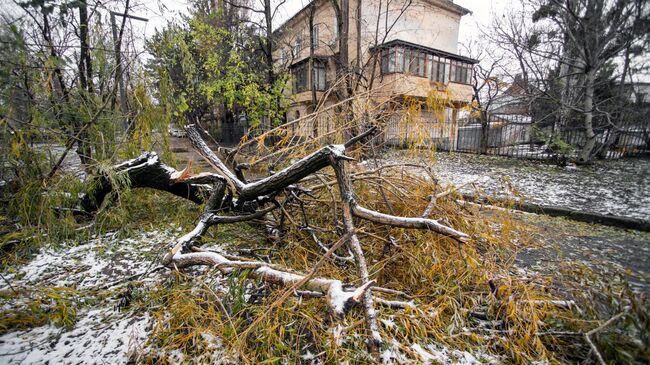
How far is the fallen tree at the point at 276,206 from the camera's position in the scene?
1.40m

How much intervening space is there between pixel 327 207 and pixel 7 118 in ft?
9.26

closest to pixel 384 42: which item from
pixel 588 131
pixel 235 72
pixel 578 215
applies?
pixel 235 72

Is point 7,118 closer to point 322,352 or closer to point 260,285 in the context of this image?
point 260,285

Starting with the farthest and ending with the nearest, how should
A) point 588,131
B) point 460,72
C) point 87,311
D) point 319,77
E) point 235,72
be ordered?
1. point 319,77
2. point 460,72
3. point 235,72
4. point 588,131
5. point 87,311

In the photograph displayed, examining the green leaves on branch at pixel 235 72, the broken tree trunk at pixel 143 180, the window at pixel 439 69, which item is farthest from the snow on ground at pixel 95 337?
the window at pixel 439 69

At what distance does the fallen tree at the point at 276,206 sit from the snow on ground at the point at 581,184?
55.8 inches

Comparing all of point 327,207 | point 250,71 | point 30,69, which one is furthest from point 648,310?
point 250,71

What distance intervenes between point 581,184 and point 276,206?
5940 mm

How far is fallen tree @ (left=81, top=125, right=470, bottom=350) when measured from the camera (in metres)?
1.40

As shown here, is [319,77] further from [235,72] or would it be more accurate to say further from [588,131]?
[588,131]

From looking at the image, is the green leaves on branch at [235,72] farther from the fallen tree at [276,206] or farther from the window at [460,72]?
the window at [460,72]

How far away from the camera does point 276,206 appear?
2668 mm

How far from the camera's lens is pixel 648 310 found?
1.12m

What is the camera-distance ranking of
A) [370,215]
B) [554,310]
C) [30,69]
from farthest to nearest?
[30,69] < [370,215] < [554,310]
